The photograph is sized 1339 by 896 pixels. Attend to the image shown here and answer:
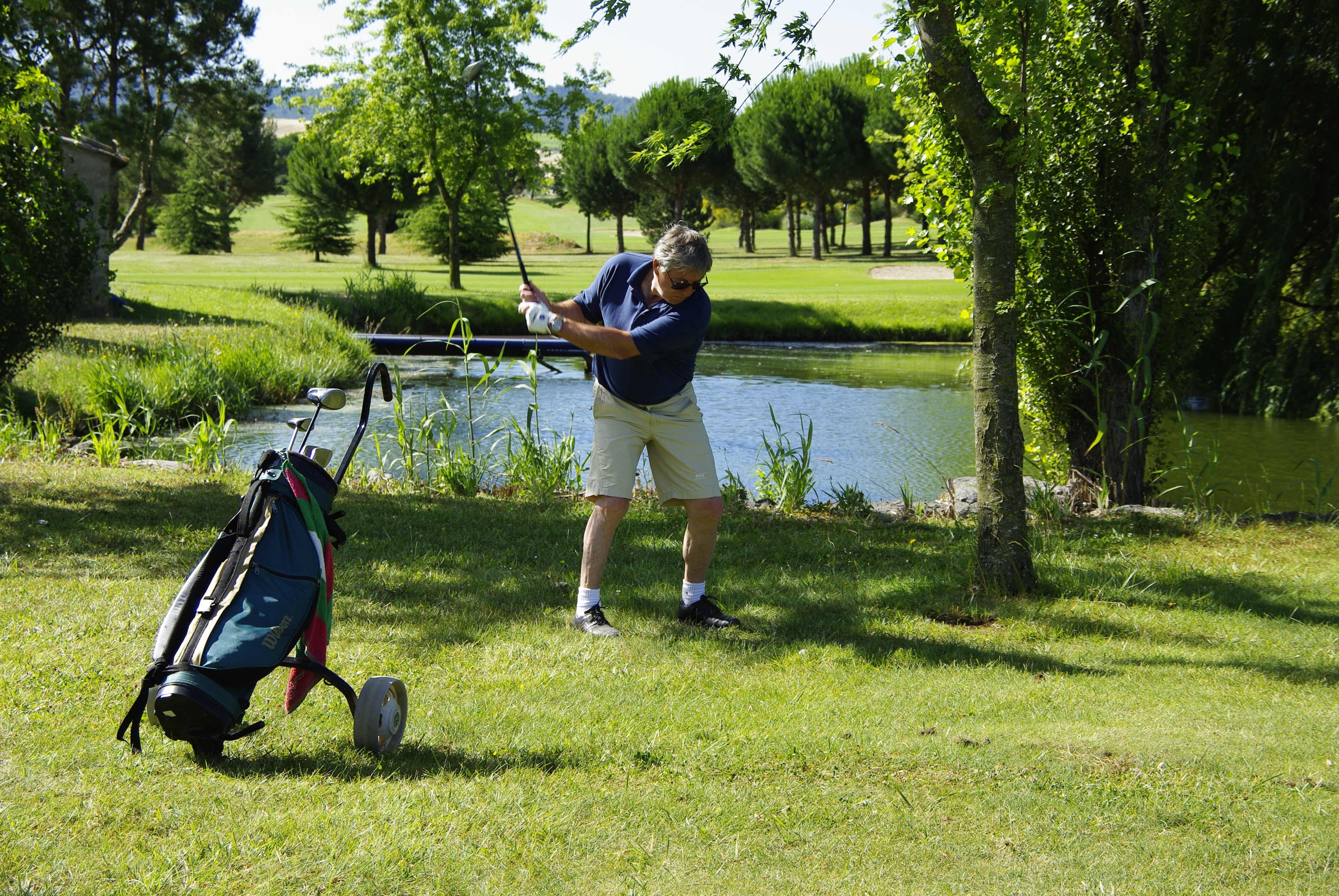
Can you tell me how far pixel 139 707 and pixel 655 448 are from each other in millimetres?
2575

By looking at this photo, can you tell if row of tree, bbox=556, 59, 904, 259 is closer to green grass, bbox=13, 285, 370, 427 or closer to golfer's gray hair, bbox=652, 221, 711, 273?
green grass, bbox=13, 285, 370, 427

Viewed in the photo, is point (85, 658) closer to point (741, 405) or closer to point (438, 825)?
point (438, 825)

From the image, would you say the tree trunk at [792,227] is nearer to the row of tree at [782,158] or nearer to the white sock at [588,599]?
the row of tree at [782,158]

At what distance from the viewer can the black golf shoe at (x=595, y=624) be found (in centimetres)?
498

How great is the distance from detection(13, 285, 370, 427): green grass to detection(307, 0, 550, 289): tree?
32.5ft

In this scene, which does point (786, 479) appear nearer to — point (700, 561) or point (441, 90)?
point (700, 561)

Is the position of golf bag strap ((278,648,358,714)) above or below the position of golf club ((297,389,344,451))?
below

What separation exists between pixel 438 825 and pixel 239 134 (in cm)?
5112

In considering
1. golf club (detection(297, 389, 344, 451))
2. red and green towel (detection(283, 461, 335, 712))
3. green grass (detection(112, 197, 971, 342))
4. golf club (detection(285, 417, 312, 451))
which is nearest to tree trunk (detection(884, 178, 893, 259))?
green grass (detection(112, 197, 971, 342))

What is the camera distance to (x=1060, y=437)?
8.78 metres

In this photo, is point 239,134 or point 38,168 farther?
point 239,134

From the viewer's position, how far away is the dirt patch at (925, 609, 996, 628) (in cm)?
537

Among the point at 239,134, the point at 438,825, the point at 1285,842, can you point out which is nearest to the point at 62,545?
the point at 438,825

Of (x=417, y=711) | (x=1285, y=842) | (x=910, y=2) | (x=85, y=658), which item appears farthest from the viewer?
(x=910, y=2)
